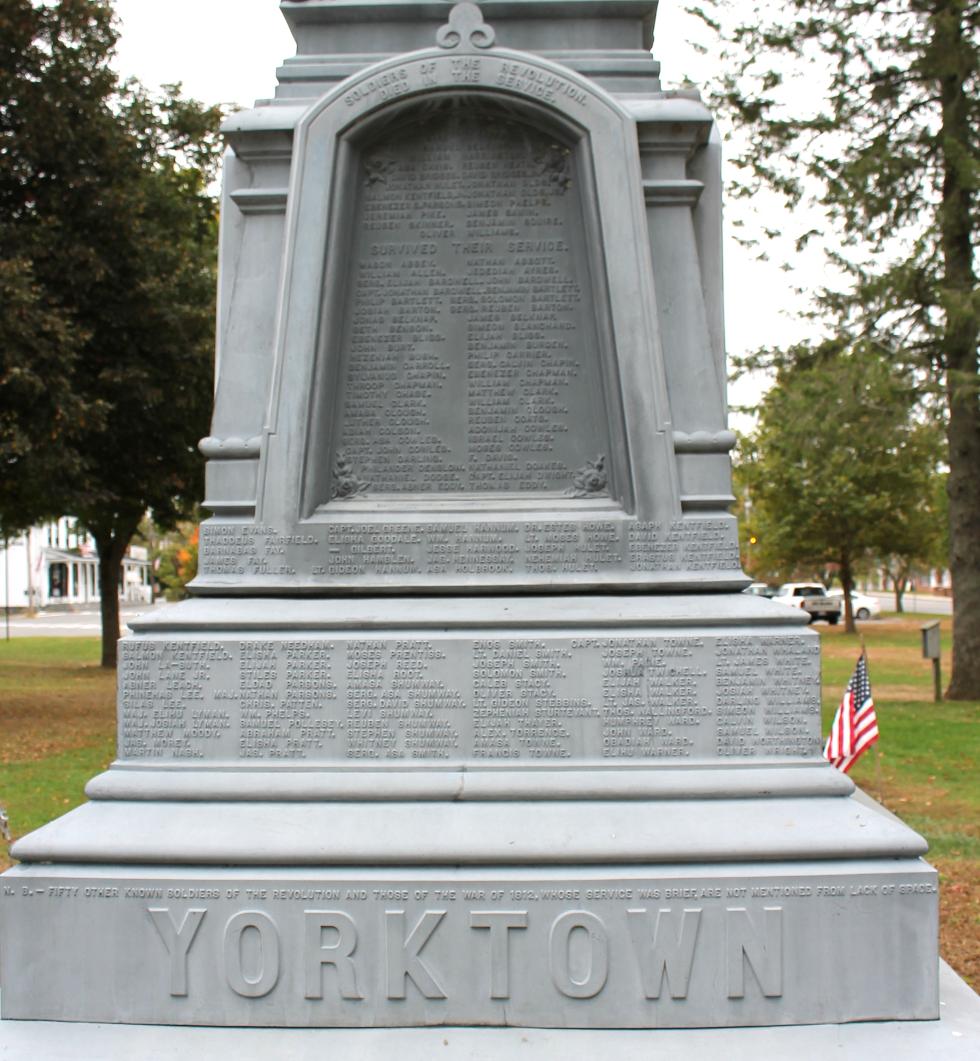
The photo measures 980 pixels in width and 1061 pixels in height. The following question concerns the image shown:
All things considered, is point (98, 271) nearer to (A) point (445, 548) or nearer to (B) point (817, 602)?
(A) point (445, 548)

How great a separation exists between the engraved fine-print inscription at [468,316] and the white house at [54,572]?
71674 millimetres

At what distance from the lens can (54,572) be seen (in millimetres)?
98625

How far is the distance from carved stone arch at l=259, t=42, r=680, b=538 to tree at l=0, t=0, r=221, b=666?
37.9 ft

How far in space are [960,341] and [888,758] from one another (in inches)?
302

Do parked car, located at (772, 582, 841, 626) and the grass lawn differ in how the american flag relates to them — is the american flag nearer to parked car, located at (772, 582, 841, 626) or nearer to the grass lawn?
the grass lawn

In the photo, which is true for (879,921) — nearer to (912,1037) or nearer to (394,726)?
(912,1037)

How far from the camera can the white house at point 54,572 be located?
84062 millimetres

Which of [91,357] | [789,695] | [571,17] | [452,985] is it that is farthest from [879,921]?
[91,357]

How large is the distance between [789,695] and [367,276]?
2.84m

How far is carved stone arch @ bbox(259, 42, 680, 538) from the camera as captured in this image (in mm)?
5652

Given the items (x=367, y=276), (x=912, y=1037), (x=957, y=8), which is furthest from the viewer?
(x=957, y=8)

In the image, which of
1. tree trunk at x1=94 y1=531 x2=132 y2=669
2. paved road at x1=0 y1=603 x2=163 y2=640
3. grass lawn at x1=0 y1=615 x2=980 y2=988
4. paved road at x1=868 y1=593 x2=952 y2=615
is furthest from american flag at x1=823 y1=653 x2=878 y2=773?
paved road at x1=868 y1=593 x2=952 y2=615

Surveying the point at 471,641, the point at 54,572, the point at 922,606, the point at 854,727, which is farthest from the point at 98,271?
the point at 54,572

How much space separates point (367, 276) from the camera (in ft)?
19.9
